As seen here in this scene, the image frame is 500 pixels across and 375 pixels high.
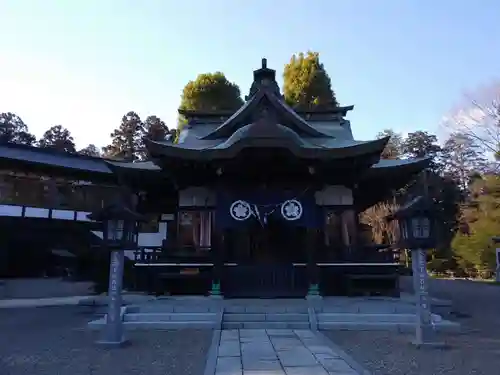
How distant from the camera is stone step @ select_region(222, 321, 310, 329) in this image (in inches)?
401

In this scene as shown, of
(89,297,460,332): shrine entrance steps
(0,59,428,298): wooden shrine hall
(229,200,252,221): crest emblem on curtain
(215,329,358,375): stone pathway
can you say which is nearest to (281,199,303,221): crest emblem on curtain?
(0,59,428,298): wooden shrine hall

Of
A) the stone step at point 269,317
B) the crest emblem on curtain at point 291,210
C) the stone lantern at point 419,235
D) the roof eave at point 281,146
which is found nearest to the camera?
the stone lantern at point 419,235

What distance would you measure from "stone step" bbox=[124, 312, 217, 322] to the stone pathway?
1014 millimetres

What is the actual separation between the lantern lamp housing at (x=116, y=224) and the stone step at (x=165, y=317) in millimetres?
2549

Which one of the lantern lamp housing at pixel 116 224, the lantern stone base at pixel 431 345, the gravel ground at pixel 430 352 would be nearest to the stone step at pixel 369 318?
the gravel ground at pixel 430 352

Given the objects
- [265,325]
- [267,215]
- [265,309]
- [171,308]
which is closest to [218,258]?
[267,215]

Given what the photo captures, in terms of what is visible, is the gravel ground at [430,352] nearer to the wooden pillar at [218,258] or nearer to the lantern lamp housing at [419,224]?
the lantern lamp housing at [419,224]

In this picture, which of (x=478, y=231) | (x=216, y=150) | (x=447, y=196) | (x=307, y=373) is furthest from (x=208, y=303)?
(x=447, y=196)

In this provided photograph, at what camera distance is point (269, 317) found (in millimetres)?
10508

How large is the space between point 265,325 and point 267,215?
373 centimetres

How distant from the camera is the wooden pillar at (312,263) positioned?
12305mm

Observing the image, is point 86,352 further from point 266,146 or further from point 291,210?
point 291,210

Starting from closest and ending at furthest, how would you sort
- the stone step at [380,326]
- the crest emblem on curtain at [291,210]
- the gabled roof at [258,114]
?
1. the stone step at [380,326]
2. the crest emblem on curtain at [291,210]
3. the gabled roof at [258,114]

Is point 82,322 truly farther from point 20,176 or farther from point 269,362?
point 20,176
